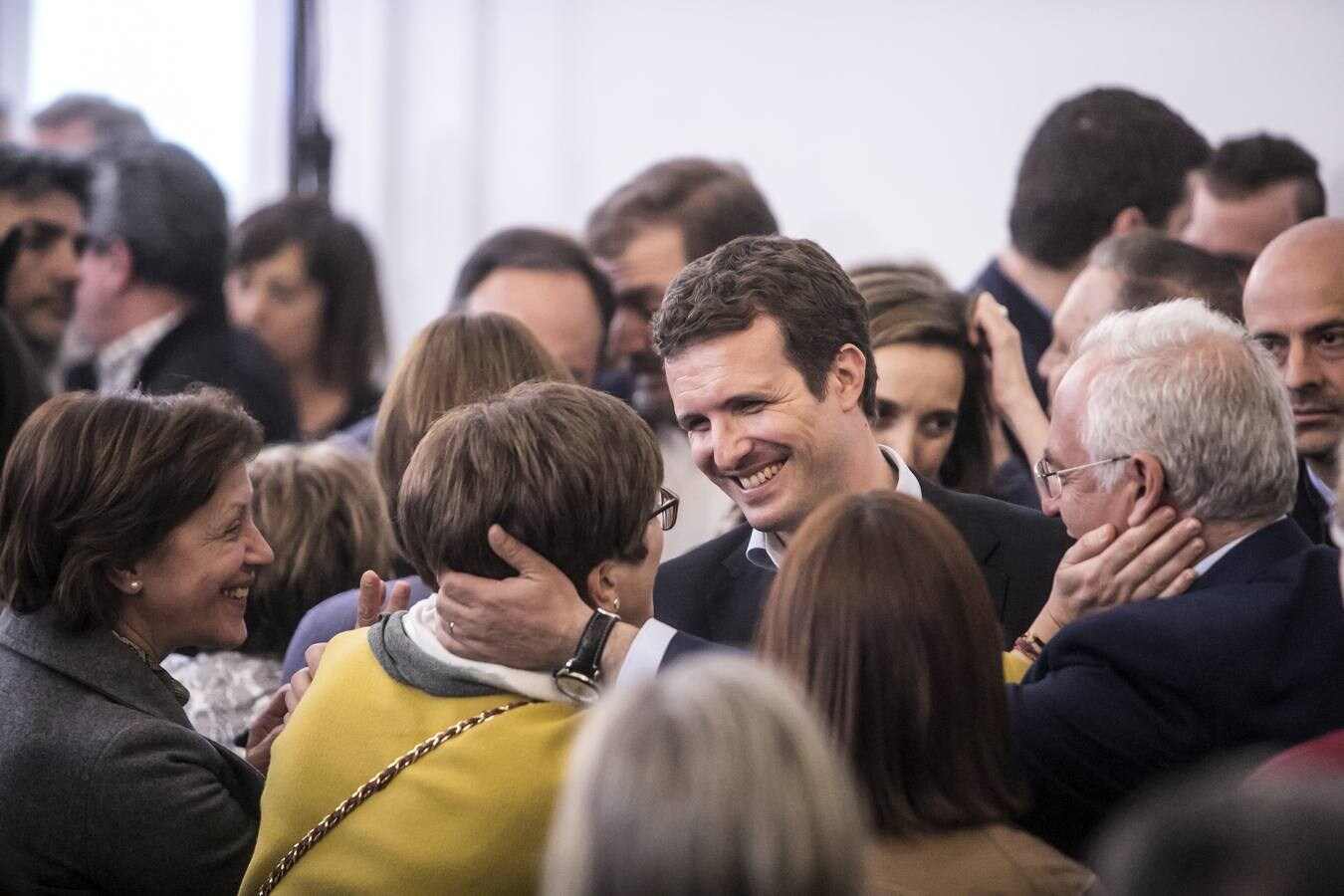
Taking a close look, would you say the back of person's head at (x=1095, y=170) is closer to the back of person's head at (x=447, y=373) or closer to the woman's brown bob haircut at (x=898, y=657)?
the back of person's head at (x=447, y=373)

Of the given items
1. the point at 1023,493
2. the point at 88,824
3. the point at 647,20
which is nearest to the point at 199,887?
the point at 88,824

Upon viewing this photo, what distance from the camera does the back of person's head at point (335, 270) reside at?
4859mm

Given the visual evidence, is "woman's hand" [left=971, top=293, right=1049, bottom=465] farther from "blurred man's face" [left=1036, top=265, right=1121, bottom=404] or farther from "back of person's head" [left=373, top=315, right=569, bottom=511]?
"back of person's head" [left=373, top=315, right=569, bottom=511]

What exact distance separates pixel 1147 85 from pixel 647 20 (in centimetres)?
184

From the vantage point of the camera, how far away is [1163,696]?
2225 mm

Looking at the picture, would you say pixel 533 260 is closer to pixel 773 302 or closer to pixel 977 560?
pixel 773 302

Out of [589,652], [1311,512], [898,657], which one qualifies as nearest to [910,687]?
[898,657]

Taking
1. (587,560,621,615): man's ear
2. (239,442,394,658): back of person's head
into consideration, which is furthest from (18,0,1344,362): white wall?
(587,560,621,615): man's ear

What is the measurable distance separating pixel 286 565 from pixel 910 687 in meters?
1.51

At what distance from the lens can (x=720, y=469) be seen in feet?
→ 9.13

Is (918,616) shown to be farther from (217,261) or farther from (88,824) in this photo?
(217,261)

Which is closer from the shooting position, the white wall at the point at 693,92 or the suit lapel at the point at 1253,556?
the suit lapel at the point at 1253,556

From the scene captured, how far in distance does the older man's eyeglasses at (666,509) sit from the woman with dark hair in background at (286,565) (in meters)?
0.78

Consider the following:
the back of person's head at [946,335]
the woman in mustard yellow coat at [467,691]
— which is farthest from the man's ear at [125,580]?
the back of person's head at [946,335]
